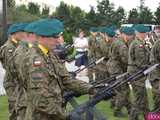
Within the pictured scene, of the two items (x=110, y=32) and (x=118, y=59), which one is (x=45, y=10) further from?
(x=118, y=59)

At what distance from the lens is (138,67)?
34.7 feet

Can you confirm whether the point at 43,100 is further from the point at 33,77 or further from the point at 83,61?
the point at 83,61

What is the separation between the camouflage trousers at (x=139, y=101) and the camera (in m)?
11.0

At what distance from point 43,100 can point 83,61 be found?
590 inches

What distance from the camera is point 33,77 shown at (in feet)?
18.0

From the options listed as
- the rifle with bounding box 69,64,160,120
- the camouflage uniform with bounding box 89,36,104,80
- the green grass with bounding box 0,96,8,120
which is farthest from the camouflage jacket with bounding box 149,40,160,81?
the camouflage uniform with bounding box 89,36,104,80

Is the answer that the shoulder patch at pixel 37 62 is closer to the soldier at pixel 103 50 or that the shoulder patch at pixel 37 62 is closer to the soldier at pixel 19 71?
the soldier at pixel 19 71

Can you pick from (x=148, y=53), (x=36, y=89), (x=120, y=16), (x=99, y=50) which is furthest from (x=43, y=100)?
(x=120, y=16)

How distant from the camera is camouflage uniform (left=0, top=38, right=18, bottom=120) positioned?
7184 mm

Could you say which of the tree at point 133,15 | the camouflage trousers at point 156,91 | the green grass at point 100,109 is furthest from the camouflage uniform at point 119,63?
the tree at point 133,15

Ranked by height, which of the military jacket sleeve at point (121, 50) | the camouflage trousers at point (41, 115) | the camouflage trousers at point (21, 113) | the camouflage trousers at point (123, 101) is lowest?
the camouflage trousers at point (123, 101)

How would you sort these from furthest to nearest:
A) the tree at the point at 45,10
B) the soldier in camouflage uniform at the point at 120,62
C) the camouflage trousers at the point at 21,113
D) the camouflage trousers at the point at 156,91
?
the tree at the point at 45,10 → the soldier in camouflage uniform at the point at 120,62 → the camouflage trousers at the point at 156,91 → the camouflage trousers at the point at 21,113

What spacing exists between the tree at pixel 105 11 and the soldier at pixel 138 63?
33.7 metres

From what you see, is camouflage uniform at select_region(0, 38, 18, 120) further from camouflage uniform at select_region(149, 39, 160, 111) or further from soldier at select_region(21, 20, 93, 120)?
camouflage uniform at select_region(149, 39, 160, 111)
